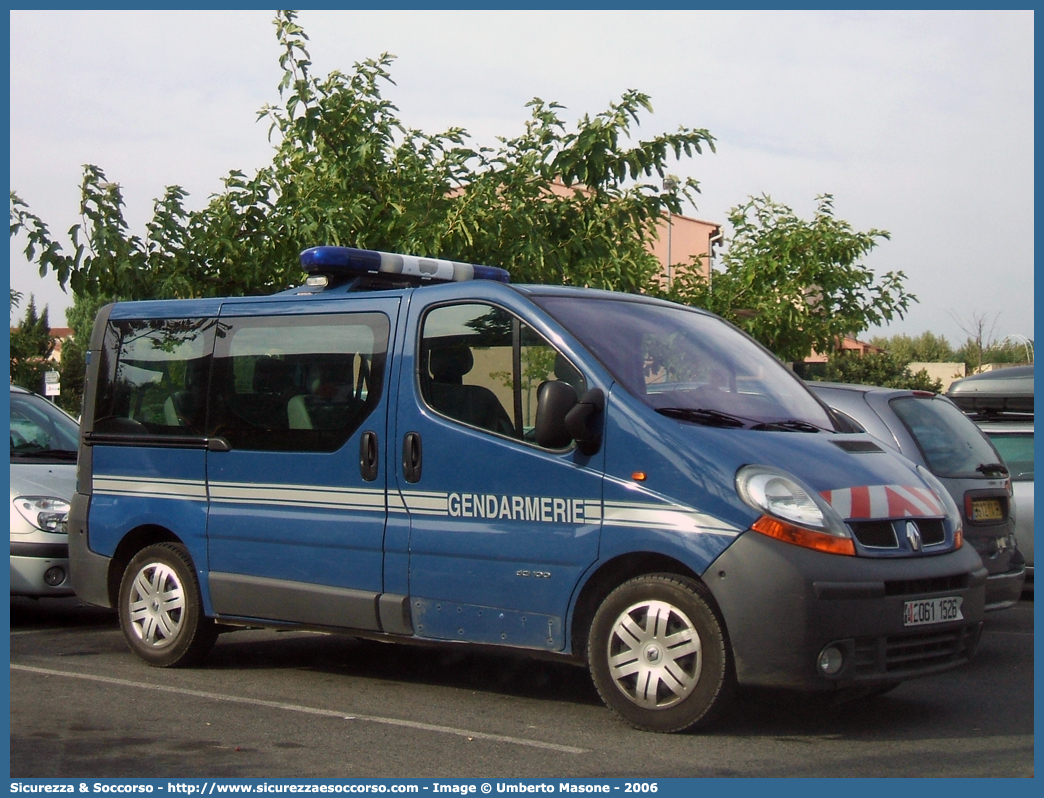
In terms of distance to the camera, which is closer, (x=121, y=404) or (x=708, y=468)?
(x=708, y=468)

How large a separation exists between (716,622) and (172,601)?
140 inches

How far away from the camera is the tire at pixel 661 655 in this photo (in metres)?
5.86

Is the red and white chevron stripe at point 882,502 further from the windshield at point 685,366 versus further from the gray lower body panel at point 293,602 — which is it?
the gray lower body panel at point 293,602

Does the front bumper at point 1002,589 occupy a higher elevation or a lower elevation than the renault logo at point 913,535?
lower

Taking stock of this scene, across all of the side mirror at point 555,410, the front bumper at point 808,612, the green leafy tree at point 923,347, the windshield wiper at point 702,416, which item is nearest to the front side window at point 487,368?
the side mirror at point 555,410

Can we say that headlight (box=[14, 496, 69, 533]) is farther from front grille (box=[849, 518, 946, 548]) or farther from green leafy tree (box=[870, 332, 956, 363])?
green leafy tree (box=[870, 332, 956, 363])

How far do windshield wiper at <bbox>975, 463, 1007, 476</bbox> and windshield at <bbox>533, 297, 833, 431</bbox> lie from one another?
2.15 meters

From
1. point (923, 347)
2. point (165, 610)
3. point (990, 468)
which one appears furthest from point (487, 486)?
point (923, 347)

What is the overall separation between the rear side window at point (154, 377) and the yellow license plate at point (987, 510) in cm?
467

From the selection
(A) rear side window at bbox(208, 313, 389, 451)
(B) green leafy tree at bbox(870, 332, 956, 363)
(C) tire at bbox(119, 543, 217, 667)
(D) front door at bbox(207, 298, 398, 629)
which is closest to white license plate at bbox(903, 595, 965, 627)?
(D) front door at bbox(207, 298, 398, 629)

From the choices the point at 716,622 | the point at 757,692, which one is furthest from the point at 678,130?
the point at 716,622

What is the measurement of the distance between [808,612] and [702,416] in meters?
1.04

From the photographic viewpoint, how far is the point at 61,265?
12.4 m

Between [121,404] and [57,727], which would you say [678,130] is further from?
[57,727]
